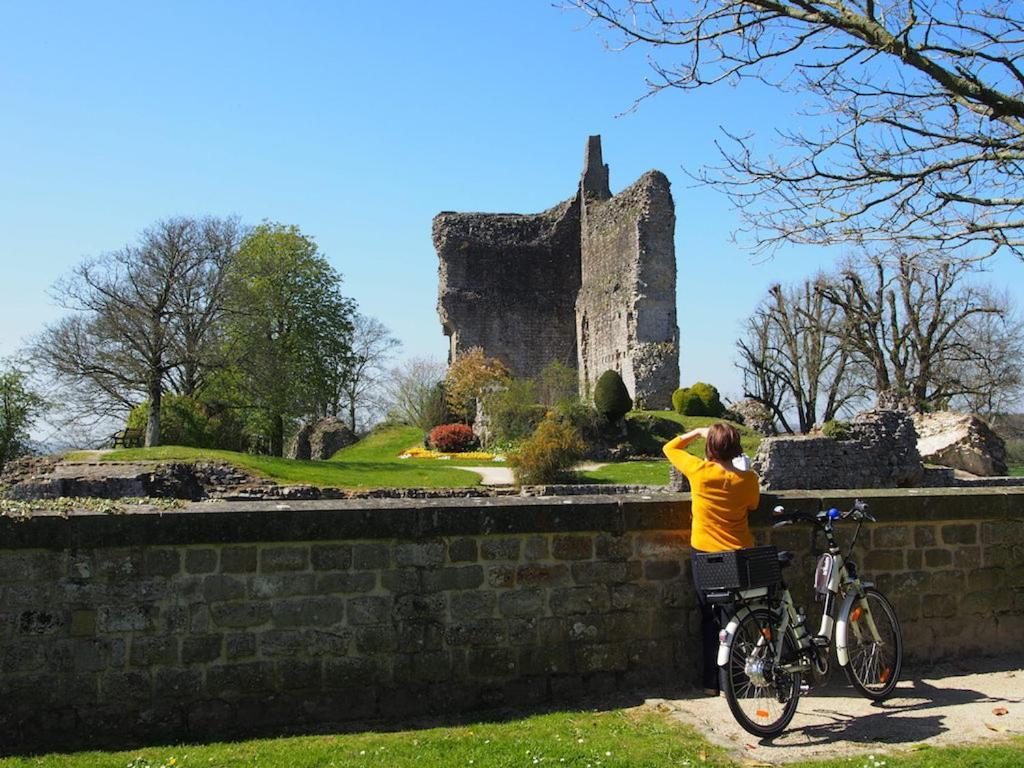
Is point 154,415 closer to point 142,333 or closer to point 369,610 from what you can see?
point 142,333

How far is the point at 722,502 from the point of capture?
535cm

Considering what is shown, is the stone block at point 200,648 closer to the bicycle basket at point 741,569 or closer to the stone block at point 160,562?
the stone block at point 160,562

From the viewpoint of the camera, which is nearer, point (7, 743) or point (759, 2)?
point (7, 743)

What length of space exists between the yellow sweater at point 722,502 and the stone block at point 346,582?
1.86 meters

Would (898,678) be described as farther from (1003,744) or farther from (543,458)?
(543,458)

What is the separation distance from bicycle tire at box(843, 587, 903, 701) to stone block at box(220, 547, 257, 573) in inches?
134

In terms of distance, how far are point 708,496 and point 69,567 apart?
3531 mm

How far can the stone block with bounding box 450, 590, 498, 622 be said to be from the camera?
562cm

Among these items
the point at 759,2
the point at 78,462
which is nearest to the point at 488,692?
the point at 759,2

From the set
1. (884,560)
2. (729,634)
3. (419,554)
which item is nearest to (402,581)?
(419,554)

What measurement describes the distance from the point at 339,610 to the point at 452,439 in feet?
95.7

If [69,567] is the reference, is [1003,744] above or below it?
below

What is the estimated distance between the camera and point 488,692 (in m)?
5.64

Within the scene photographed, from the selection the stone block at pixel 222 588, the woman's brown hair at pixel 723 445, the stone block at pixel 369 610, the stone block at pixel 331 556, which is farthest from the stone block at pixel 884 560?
the stone block at pixel 222 588
